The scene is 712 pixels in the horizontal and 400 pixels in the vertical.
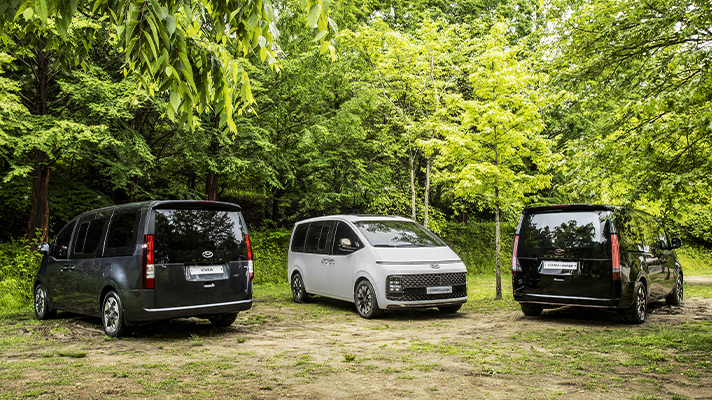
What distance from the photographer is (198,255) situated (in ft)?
25.4

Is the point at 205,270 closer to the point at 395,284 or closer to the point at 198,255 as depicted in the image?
the point at 198,255

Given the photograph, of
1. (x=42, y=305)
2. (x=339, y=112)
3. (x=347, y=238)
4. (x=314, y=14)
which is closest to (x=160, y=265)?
(x=42, y=305)

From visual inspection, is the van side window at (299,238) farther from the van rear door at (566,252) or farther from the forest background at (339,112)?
the van rear door at (566,252)

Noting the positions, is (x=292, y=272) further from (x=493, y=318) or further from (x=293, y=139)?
(x=293, y=139)

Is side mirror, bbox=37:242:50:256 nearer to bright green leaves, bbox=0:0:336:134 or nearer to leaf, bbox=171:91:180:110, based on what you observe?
bright green leaves, bbox=0:0:336:134

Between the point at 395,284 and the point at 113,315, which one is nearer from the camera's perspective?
the point at 113,315

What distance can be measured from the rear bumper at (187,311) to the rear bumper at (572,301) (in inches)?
Answer: 186

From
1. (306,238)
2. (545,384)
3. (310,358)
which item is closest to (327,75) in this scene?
(306,238)

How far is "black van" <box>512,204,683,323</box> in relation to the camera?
851cm

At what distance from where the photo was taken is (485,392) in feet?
15.7

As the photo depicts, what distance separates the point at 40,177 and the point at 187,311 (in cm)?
912

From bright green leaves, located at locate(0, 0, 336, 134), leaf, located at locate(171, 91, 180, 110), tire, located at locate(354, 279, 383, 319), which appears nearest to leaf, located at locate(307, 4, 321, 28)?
bright green leaves, located at locate(0, 0, 336, 134)

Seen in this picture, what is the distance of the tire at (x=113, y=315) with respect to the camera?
24.9 ft

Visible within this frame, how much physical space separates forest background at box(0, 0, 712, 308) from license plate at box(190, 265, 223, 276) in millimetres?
2458
